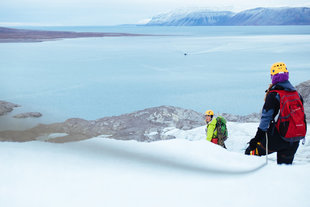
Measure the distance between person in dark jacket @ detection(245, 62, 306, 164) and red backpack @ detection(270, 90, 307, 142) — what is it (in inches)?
2.2

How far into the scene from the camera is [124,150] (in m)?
1.58

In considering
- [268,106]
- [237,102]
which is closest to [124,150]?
[268,106]

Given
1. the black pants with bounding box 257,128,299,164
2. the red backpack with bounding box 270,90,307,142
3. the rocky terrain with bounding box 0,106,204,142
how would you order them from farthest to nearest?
the rocky terrain with bounding box 0,106,204,142 → the black pants with bounding box 257,128,299,164 → the red backpack with bounding box 270,90,307,142

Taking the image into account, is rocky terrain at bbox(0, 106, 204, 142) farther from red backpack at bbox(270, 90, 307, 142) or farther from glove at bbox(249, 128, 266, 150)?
red backpack at bbox(270, 90, 307, 142)

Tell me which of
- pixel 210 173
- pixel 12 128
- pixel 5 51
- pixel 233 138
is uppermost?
pixel 5 51

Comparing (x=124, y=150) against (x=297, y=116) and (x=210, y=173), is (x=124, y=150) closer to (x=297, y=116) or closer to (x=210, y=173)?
(x=210, y=173)

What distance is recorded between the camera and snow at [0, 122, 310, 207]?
4.50ft

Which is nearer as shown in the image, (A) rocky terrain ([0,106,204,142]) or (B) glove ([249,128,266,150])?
(B) glove ([249,128,266,150])

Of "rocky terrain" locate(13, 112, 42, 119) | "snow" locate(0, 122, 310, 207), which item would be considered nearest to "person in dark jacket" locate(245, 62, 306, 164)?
"snow" locate(0, 122, 310, 207)

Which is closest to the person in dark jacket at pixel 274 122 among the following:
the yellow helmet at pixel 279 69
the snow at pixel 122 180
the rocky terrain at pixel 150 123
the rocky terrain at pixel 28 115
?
the yellow helmet at pixel 279 69

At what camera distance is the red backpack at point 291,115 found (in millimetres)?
2576

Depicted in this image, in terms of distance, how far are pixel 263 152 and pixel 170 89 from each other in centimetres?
2401

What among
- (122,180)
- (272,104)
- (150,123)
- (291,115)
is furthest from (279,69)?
(150,123)

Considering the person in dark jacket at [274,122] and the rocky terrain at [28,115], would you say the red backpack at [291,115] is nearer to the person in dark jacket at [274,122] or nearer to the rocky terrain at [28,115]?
the person in dark jacket at [274,122]
